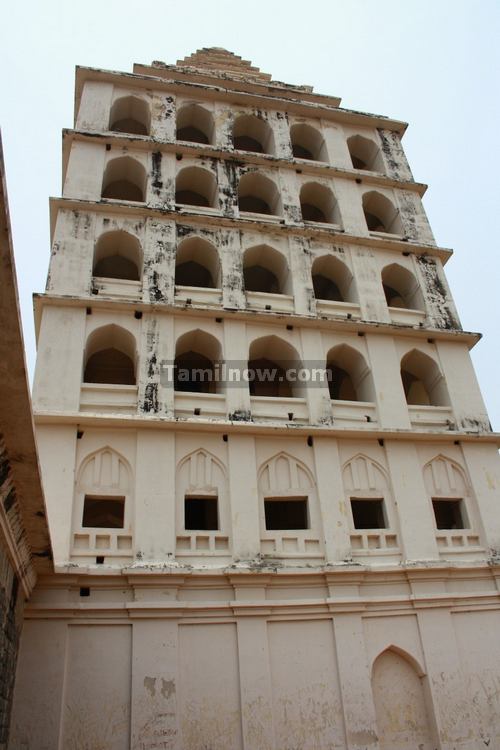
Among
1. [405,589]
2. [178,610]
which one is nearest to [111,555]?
[178,610]

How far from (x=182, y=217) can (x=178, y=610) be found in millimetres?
8794

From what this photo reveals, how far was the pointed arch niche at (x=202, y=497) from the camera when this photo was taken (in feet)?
35.3

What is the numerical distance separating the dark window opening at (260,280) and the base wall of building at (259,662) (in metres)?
7.76

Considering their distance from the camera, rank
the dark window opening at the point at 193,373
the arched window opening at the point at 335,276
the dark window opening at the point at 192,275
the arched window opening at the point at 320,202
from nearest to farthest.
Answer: the dark window opening at the point at 193,373 < the arched window opening at the point at 335,276 < the dark window opening at the point at 192,275 < the arched window opening at the point at 320,202

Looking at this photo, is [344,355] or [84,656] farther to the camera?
[344,355]

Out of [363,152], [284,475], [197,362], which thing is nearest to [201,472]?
[284,475]

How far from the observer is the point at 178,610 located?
998 centimetres

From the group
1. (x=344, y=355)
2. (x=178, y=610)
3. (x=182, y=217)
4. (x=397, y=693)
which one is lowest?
(x=397, y=693)

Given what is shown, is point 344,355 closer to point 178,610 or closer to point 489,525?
point 489,525

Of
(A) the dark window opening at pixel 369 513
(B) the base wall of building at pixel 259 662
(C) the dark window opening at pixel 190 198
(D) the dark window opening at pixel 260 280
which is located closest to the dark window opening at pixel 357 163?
(C) the dark window opening at pixel 190 198

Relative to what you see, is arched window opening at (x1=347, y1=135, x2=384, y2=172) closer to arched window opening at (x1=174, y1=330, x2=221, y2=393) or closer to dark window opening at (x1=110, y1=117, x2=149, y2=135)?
dark window opening at (x1=110, y1=117, x2=149, y2=135)

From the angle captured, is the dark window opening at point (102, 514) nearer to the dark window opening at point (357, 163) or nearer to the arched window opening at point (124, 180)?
the arched window opening at point (124, 180)

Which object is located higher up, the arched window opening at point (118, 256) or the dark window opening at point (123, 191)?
the dark window opening at point (123, 191)

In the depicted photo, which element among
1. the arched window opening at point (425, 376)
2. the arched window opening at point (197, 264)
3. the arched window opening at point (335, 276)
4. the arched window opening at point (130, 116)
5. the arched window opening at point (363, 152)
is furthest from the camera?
the arched window opening at point (363, 152)
